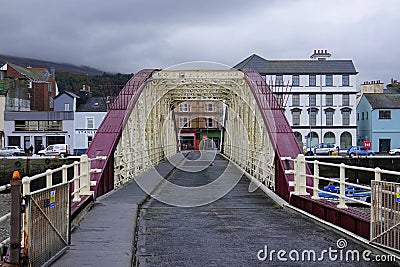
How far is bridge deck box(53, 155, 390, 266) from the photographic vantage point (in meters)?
7.56

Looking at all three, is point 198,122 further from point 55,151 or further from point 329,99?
point 55,151

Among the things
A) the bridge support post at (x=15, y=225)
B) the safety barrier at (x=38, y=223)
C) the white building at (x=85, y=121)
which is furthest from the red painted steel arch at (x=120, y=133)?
the white building at (x=85, y=121)

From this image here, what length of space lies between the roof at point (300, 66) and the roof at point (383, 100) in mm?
3905

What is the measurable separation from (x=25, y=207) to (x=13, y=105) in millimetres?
66938

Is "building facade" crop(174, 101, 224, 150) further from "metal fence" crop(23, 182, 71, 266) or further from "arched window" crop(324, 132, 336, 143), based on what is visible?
"metal fence" crop(23, 182, 71, 266)

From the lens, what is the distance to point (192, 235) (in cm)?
960

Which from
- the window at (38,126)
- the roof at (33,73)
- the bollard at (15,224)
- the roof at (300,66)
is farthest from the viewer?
the roof at (33,73)

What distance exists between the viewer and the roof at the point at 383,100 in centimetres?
6856

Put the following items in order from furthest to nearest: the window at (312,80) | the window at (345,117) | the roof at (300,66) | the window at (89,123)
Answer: the window at (312,80) < the roof at (300,66) < the window at (345,117) < the window at (89,123)

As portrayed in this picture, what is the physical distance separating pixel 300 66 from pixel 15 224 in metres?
69.1

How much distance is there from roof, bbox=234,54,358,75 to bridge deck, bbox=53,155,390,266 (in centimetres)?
5966

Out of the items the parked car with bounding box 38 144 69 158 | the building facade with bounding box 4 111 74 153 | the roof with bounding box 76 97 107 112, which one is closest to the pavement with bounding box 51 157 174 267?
the parked car with bounding box 38 144 69 158

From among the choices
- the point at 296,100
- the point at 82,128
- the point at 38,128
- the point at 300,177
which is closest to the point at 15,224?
Result: the point at 300,177

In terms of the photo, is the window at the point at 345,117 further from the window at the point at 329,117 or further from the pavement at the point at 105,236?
the pavement at the point at 105,236
